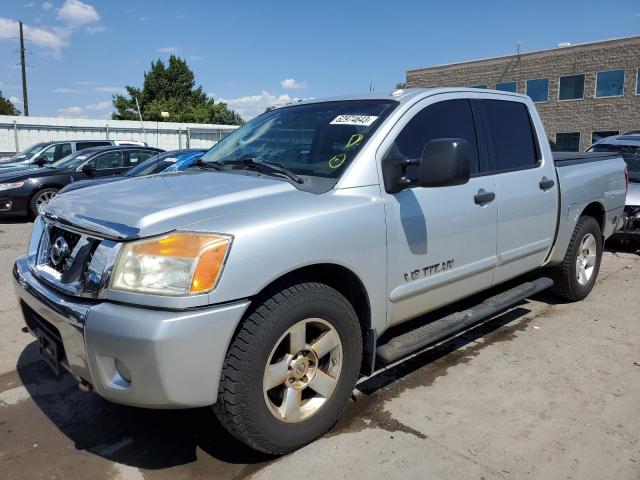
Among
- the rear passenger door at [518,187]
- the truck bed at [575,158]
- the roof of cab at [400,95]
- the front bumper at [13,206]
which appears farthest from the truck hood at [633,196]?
the front bumper at [13,206]

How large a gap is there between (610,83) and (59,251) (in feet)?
107

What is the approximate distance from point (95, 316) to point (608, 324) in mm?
4213

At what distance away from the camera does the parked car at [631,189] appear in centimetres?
724

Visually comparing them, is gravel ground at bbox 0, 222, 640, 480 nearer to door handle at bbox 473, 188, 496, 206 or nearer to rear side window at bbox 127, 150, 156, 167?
door handle at bbox 473, 188, 496, 206

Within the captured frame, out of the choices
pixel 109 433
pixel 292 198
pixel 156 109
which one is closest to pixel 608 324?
pixel 292 198

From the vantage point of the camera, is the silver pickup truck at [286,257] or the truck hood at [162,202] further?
the truck hood at [162,202]

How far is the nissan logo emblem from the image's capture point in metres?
2.58

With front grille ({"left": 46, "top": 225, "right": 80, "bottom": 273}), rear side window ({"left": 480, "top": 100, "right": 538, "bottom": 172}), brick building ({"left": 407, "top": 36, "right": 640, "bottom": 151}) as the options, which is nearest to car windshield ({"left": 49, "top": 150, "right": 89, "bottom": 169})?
front grille ({"left": 46, "top": 225, "right": 80, "bottom": 273})

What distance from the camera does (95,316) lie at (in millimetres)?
2191

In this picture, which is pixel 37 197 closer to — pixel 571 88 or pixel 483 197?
pixel 483 197

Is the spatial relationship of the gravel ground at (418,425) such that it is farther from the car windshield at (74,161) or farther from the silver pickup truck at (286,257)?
the car windshield at (74,161)

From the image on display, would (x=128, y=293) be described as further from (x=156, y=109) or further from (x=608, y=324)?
(x=156, y=109)

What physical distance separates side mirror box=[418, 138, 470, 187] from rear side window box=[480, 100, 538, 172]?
1.07 metres

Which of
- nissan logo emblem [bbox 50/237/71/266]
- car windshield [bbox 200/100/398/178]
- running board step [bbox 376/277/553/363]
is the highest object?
car windshield [bbox 200/100/398/178]
